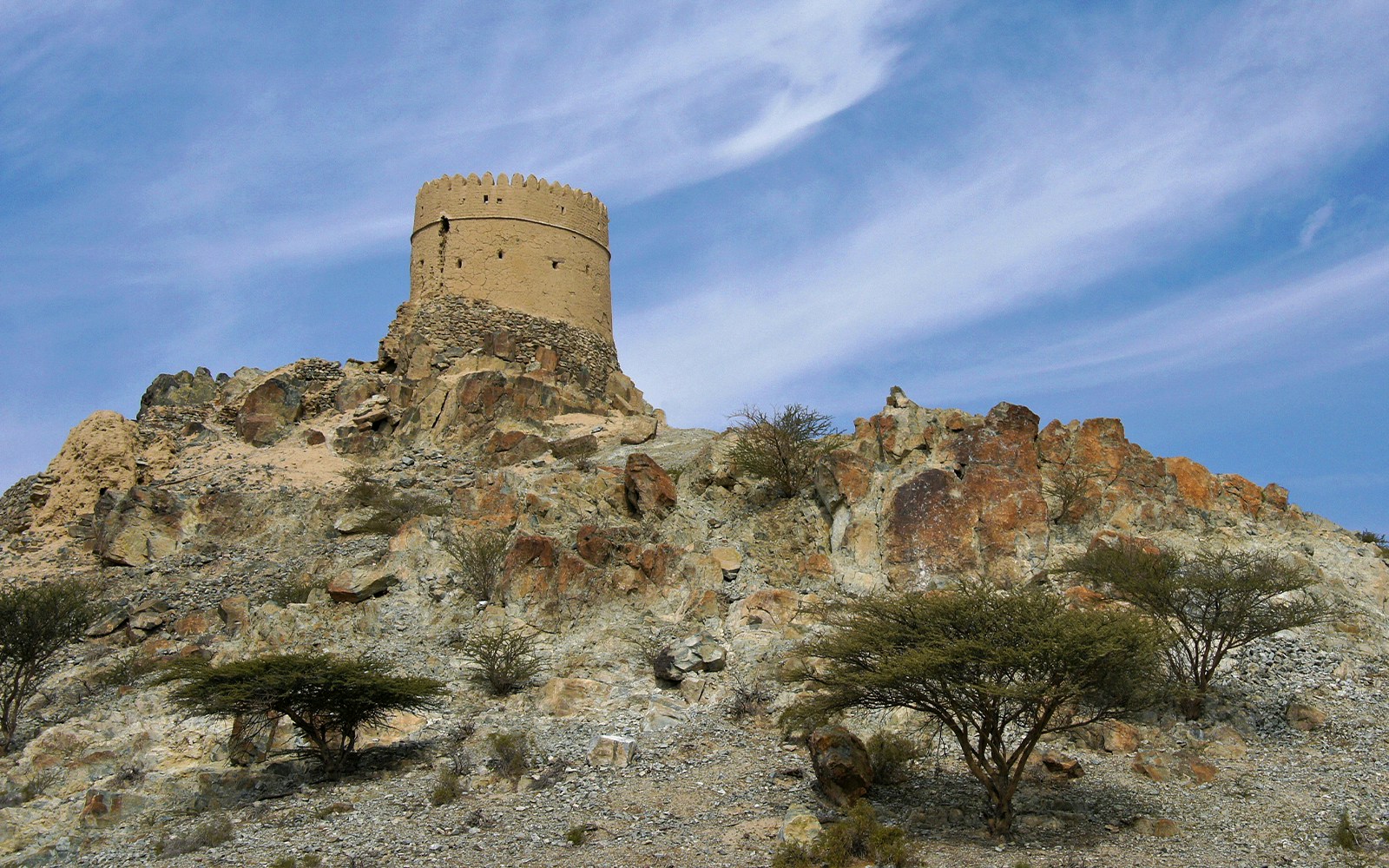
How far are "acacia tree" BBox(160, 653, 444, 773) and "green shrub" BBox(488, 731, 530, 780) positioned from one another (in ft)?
4.77

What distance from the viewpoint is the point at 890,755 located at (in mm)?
Answer: 14852

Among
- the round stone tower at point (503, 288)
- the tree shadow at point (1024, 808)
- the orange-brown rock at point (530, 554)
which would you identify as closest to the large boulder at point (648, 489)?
the orange-brown rock at point (530, 554)

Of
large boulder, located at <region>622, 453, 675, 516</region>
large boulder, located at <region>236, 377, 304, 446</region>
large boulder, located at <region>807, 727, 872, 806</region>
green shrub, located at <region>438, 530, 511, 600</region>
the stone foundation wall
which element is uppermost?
the stone foundation wall

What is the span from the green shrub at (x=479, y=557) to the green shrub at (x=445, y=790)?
5546mm

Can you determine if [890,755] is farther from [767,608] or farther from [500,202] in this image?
[500,202]

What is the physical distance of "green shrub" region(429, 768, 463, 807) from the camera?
14.9 meters

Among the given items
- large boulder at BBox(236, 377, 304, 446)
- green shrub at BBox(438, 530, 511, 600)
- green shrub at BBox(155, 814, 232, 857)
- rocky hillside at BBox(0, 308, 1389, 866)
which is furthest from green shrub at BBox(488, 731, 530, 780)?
large boulder at BBox(236, 377, 304, 446)

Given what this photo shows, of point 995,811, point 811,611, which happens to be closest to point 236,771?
point 811,611

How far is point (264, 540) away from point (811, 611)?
13.5 metres

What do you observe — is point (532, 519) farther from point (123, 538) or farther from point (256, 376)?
point (256, 376)

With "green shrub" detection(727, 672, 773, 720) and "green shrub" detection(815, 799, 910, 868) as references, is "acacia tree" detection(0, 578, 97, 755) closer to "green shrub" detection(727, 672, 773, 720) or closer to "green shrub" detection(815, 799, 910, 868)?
"green shrub" detection(727, 672, 773, 720)

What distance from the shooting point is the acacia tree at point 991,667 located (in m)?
12.9

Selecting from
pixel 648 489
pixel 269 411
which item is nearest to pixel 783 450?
pixel 648 489

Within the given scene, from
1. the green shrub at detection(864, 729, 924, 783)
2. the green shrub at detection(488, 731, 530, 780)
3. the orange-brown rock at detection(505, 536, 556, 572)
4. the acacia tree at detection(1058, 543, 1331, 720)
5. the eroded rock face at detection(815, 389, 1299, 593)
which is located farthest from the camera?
the orange-brown rock at detection(505, 536, 556, 572)
